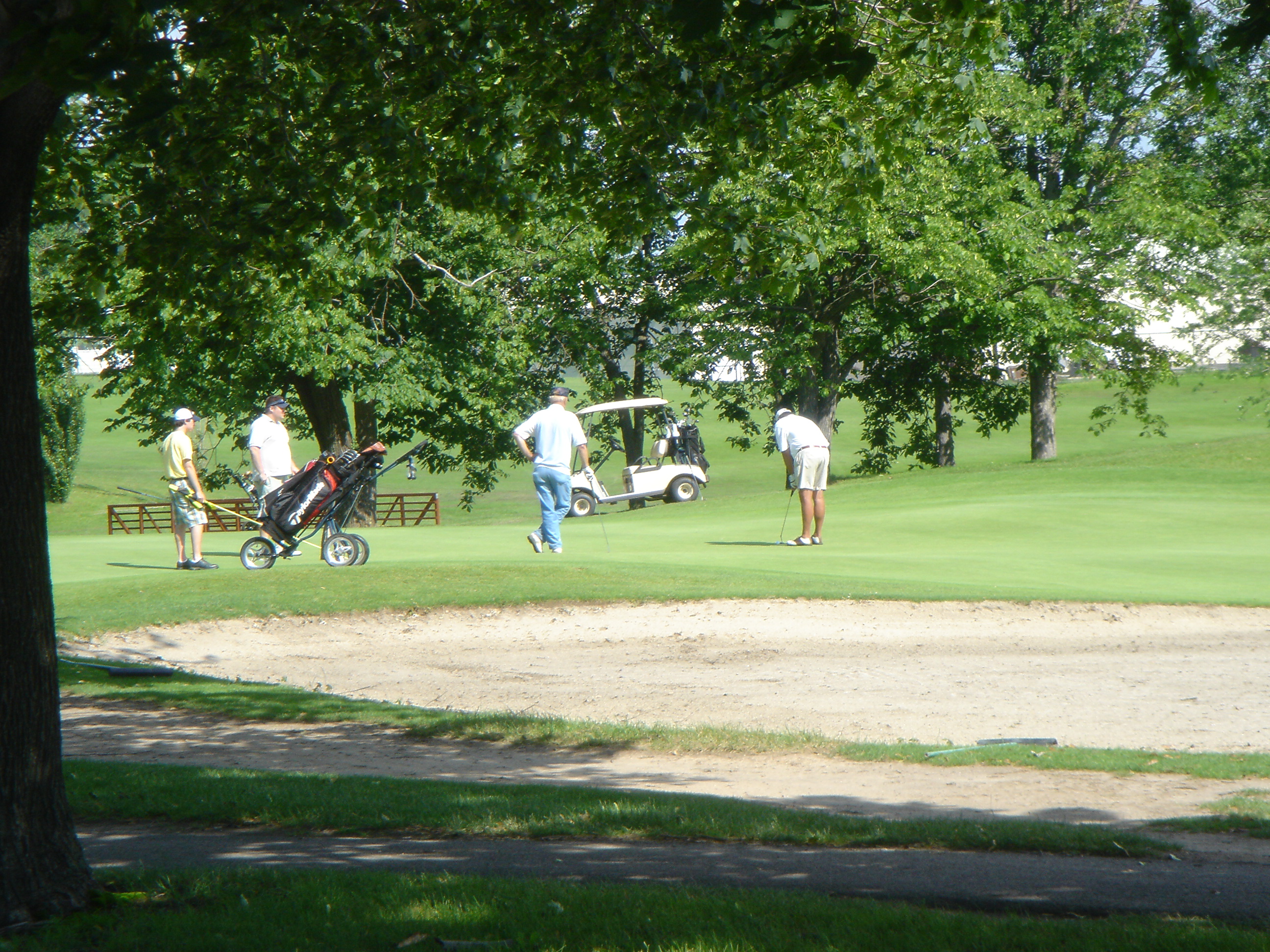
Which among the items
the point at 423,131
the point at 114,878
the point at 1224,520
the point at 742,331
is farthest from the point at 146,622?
the point at 742,331

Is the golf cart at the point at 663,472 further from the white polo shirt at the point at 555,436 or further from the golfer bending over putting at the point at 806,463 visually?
the white polo shirt at the point at 555,436

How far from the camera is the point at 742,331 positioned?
39500 mm

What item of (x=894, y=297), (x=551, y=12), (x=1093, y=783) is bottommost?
(x=1093, y=783)

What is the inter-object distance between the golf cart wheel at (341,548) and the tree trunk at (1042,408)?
32779mm

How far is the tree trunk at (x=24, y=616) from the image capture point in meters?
4.40

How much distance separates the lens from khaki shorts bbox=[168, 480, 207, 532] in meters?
15.6

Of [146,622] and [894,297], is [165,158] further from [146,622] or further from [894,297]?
[894,297]

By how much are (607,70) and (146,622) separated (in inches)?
331

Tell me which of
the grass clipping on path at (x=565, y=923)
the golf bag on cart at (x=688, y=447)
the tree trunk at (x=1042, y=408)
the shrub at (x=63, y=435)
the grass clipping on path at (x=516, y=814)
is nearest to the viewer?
the grass clipping on path at (x=565, y=923)

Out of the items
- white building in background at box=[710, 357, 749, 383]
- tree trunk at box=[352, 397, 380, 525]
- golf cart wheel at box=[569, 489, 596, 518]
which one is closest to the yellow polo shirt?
golf cart wheel at box=[569, 489, 596, 518]

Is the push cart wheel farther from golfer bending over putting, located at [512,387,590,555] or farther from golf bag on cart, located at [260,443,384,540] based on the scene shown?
golfer bending over putting, located at [512,387,590,555]

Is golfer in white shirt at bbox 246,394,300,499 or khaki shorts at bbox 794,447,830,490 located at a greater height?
golfer in white shirt at bbox 246,394,300,499

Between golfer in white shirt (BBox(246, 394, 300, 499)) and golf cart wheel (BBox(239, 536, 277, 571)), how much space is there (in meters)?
1.06

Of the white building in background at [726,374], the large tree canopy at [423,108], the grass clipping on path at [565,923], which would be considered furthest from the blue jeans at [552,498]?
the white building in background at [726,374]
